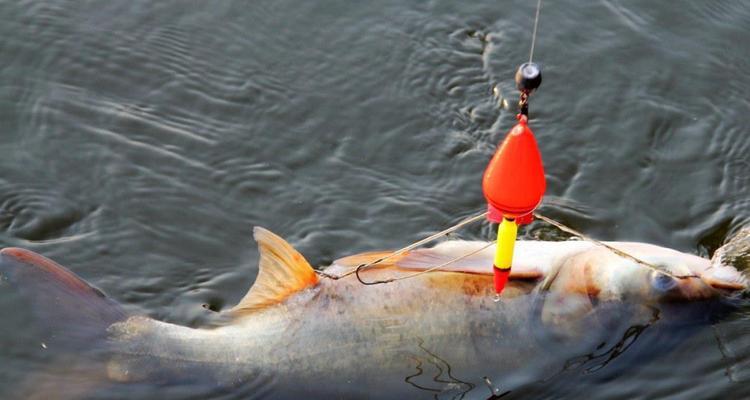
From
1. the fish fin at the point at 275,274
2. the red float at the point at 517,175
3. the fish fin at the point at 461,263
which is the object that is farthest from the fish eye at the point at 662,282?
the fish fin at the point at 275,274

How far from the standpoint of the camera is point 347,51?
7039mm

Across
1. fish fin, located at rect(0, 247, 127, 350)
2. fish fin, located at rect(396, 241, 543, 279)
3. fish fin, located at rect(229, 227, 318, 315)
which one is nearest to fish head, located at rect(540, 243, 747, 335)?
fish fin, located at rect(396, 241, 543, 279)

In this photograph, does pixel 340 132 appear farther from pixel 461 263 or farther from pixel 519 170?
pixel 519 170

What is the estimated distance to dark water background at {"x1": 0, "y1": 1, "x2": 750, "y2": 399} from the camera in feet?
19.1

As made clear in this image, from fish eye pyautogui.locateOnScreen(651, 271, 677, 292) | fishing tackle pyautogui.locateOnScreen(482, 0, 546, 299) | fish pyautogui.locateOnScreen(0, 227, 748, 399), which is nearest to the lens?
fishing tackle pyautogui.locateOnScreen(482, 0, 546, 299)

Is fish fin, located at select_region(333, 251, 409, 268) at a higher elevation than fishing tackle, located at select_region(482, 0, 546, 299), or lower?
lower

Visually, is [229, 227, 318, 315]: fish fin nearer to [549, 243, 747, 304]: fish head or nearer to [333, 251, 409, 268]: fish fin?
[333, 251, 409, 268]: fish fin

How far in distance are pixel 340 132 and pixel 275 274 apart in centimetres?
163

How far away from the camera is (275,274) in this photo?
5102 mm

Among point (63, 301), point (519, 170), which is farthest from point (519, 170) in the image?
point (63, 301)

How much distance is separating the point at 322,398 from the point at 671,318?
1.69 m

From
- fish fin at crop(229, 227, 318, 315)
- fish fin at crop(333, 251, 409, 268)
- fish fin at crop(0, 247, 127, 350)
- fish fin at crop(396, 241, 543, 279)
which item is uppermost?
fish fin at crop(396, 241, 543, 279)

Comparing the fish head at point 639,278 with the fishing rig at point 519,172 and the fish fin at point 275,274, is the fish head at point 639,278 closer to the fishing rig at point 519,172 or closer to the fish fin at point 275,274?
the fishing rig at point 519,172

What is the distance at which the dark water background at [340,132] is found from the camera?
5.81 metres
